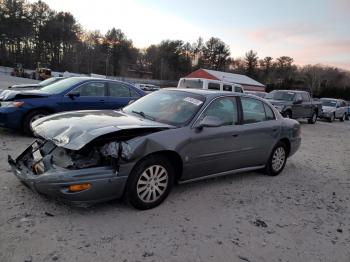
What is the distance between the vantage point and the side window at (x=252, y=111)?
562 centimetres

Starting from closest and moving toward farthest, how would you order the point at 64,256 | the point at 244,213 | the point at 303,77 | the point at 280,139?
the point at 64,256 → the point at 244,213 → the point at 280,139 → the point at 303,77

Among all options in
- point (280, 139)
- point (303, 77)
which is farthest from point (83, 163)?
point (303, 77)

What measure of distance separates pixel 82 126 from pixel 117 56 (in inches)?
3451

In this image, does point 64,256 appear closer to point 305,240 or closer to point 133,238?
point 133,238

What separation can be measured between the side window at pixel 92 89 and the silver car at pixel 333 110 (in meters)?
17.3

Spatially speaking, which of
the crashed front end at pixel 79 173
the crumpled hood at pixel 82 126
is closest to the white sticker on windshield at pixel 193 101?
the crumpled hood at pixel 82 126

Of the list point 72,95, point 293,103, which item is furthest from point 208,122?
point 293,103

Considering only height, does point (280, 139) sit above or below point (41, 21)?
below

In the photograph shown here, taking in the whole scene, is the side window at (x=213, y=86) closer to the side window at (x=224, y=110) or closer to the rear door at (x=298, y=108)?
the rear door at (x=298, y=108)

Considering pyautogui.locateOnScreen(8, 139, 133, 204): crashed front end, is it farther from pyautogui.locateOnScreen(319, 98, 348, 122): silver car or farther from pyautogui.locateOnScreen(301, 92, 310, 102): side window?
pyautogui.locateOnScreen(319, 98, 348, 122): silver car

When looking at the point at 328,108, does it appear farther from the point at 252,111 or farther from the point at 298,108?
the point at 252,111

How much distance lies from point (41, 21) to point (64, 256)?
270ft

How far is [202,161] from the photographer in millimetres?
4812

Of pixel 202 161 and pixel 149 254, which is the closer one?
pixel 149 254
